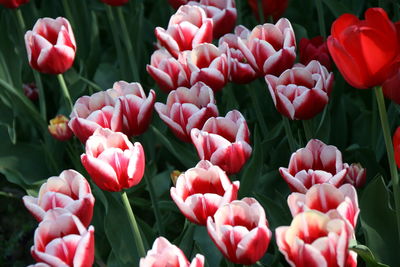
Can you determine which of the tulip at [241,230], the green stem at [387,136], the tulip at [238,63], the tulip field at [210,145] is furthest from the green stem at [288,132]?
the tulip at [241,230]

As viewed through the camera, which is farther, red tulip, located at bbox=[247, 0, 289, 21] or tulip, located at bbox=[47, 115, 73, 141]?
red tulip, located at bbox=[247, 0, 289, 21]

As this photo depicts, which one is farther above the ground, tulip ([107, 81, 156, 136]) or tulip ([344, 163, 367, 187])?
tulip ([107, 81, 156, 136])

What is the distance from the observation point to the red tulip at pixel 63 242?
1.21 meters

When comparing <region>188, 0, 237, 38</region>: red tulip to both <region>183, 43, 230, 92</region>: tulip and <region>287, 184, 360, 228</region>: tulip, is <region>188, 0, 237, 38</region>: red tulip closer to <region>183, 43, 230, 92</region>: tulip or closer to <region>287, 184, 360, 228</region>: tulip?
<region>183, 43, 230, 92</region>: tulip

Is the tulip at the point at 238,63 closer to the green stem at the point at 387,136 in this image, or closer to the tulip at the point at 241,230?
the green stem at the point at 387,136

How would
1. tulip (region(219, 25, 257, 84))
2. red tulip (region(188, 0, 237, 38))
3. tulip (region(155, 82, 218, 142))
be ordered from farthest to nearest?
red tulip (region(188, 0, 237, 38))
tulip (region(219, 25, 257, 84))
tulip (region(155, 82, 218, 142))

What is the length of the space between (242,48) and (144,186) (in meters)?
0.61

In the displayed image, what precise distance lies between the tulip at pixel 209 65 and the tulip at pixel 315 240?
620 mm

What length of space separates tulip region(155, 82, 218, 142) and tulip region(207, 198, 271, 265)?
1.13 ft

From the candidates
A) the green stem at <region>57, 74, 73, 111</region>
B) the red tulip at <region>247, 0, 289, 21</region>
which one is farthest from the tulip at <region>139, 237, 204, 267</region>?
the red tulip at <region>247, 0, 289, 21</region>

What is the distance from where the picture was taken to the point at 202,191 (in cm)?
135

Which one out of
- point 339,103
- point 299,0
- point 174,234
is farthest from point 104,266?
point 299,0

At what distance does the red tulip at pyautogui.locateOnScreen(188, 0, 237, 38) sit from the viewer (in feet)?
6.49

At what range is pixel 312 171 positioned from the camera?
138cm
